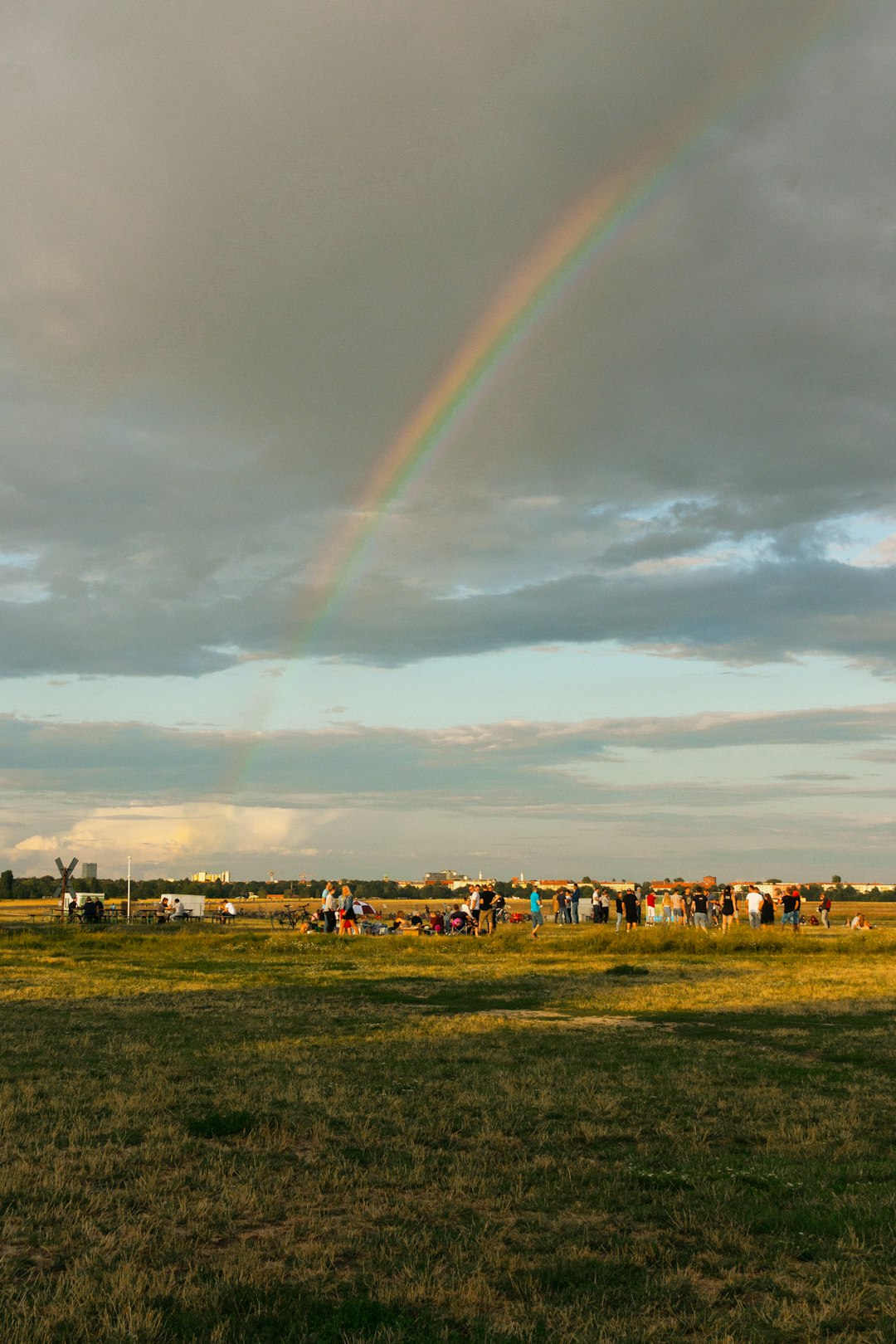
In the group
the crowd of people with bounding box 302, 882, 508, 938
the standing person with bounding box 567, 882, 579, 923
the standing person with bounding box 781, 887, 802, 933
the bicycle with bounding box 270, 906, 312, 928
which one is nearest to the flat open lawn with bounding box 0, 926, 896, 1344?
the crowd of people with bounding box 302, 882, 508, 938

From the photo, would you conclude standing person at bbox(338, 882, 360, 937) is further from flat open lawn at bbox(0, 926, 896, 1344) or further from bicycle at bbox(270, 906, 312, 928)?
flat open lawn at bbox(0, 926, 896, 1344)

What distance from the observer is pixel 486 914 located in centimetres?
4653

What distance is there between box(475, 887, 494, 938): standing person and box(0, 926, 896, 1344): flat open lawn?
26586mm

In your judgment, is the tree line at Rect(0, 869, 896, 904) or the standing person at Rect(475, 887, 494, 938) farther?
the tree line at Rect(0, 869, 896, 904)

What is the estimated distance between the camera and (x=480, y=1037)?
16.1 meters

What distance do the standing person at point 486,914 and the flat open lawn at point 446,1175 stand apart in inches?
1047

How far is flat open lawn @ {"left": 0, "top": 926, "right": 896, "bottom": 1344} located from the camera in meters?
5.88

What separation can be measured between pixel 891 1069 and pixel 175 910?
57904 millimetres

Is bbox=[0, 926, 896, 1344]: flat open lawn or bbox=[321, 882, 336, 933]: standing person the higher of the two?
bbox=[0, 926, 896, 1344]: flat open lawn

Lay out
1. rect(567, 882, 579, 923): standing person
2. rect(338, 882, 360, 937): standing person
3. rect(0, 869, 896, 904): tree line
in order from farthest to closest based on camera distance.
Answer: rect(0, 869, 896, 904): tree line
rect(567, 882, 579, 923): standing person
rect(338, 882, 360, 937): standing person

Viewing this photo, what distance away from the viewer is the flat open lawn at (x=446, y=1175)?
5.88m

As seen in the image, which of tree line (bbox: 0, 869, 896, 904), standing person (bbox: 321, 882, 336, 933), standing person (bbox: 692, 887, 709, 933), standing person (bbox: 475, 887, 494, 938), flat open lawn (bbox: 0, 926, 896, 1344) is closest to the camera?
flat open lawn (bbox: 0, 926, 896, 1344)

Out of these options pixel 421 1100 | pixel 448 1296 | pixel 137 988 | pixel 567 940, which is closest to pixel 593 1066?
pixel 421 1100

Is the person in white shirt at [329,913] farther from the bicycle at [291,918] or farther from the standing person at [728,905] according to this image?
the standing person at [728,905]
